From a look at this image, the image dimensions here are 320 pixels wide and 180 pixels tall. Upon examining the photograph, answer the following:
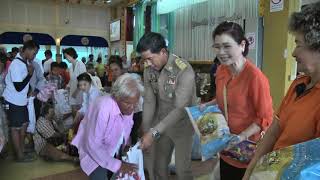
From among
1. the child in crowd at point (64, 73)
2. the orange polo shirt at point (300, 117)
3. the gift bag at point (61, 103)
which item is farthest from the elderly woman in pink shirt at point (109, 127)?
the child in crowd at point (64, 73)

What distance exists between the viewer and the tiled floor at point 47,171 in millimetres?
3406

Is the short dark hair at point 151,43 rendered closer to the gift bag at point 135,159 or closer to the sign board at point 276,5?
the gift bag at point 135,159

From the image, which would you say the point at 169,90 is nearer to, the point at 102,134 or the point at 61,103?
the point at 102,134

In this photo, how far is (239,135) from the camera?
5.23ft

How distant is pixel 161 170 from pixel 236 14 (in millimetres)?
4444

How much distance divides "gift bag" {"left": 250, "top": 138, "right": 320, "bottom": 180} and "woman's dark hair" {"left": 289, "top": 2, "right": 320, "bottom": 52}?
0.28 meters

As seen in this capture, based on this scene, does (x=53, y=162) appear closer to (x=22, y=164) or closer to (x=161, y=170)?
(x=22, y=164)

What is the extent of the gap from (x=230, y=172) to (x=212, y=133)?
302mm

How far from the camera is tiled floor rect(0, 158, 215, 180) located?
3.41 meters

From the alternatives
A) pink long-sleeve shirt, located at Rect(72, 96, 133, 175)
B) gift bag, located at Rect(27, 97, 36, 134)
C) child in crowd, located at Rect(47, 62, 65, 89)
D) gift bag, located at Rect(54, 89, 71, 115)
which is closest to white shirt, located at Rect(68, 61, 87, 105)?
gift bag, located at Rect(54, 89, 71, 115)

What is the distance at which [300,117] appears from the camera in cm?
103

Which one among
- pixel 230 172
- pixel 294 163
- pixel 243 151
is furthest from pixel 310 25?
pixel 230 172

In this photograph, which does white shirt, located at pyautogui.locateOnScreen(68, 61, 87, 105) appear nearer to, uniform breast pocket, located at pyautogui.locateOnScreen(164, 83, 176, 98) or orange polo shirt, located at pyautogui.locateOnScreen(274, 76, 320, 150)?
uniform breast pocket, located at pyautogui.locateOnScreen(164, 83, 176, 98)

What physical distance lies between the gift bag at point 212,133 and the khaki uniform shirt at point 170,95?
0.47 metres
